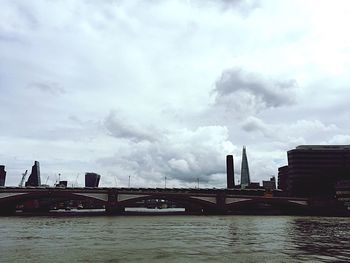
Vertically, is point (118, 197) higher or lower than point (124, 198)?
higher

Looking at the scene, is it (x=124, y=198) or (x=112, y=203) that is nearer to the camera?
(x=112, y=203)

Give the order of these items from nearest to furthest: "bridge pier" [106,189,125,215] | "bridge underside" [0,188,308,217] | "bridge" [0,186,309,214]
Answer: "bridge" [0,186,309,214], "bridge underside" [0,188,308,217], "bridge pier" [106,189,125,215]

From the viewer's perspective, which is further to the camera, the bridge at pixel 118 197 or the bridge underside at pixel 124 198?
the bridge underside at pixel 124 198

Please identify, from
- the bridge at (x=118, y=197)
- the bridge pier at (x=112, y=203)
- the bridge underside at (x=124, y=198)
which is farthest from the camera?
the bridge pier at (x=112, y=203)

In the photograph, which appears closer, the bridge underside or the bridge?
the bridge

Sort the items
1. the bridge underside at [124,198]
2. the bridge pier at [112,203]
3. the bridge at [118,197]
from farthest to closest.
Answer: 1. the bridge pier at [112,203]
2. the bridge underside at [124,198]
3. the bridge at [118,197]

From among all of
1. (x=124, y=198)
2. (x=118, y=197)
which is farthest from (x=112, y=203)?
(x=124, y=198)

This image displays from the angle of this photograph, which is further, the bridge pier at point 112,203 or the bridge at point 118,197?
the bridge pier at point 112,203

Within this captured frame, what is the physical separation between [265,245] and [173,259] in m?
15.8

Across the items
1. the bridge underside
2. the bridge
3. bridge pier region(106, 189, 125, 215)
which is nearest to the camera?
the bridge

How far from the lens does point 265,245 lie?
47.2 meters

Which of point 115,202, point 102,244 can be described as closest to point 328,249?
point 102,244

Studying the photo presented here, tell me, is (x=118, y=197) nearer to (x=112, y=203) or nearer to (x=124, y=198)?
(x=124, y=198)

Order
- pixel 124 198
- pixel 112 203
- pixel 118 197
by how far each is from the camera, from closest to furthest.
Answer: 1. pixel 112 203
2. pixel 118 197
3. pixel 124 198
